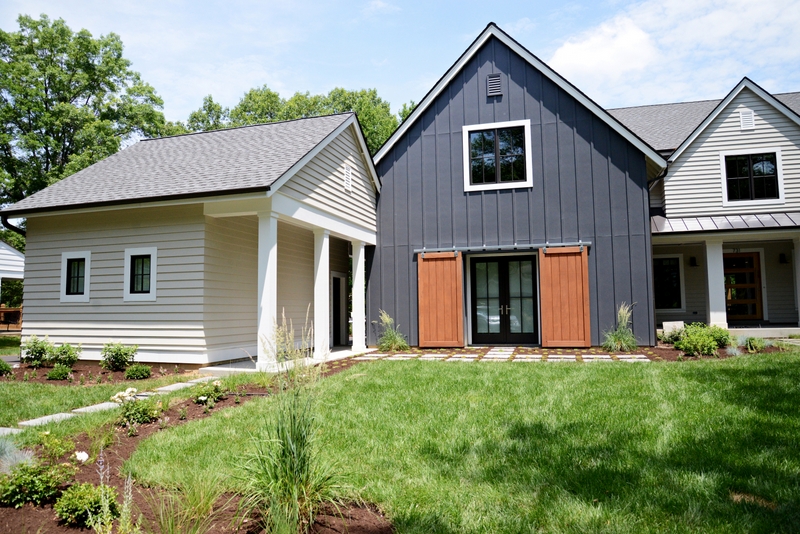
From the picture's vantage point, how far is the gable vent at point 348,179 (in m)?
11.3

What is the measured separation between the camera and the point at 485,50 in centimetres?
1237

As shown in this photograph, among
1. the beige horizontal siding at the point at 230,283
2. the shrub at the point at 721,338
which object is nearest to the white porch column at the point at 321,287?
the beige horizontal siding at the point at 230,283

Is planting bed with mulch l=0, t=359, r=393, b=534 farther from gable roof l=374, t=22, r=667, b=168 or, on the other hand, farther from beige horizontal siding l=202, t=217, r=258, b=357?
gable roof l=374, t=22, r=667, b=168

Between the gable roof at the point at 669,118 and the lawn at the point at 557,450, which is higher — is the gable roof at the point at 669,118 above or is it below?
above

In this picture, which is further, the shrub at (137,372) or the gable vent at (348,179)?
the gable vent at (348,179)

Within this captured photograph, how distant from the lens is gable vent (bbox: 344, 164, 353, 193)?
11.3 metres

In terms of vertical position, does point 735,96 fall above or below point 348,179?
above

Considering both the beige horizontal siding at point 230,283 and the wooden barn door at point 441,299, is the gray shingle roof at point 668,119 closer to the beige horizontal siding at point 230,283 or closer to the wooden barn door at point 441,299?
the wooden barn door at point 441,299

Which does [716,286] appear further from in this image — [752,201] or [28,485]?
[28,485]

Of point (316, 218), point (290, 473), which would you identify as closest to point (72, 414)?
point (290, 473)

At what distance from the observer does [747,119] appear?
1284cm

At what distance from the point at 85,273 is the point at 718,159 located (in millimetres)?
14916

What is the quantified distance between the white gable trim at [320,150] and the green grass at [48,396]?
3.49 m

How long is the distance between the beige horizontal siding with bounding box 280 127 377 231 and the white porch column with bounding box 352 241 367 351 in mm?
692
